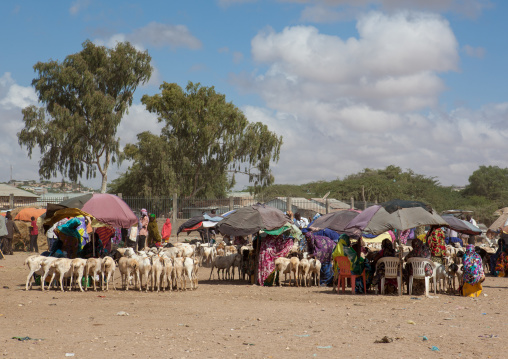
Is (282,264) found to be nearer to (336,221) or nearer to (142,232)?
(336,221)

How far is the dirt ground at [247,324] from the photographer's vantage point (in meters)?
8.01

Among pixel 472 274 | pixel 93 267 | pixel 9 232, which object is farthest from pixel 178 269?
pixel 9 232

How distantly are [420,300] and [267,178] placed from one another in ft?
111

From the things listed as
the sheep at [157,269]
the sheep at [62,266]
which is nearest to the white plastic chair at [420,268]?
the sheep at [157,269]

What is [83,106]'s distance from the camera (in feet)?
140

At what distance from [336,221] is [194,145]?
29.0 meters

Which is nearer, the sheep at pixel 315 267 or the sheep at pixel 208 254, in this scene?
the sheep at pixel 315 267

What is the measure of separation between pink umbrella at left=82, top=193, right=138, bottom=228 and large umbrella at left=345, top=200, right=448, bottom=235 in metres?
6.09

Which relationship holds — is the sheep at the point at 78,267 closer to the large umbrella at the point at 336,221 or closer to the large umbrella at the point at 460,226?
the large umbrella at the point at 336,221

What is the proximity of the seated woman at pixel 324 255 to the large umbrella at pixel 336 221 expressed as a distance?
0.67m

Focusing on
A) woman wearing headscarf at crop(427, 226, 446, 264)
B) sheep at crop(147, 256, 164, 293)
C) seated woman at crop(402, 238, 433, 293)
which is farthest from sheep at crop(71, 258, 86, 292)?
woman wearing headscarf at crop(427, 226, 446, 264)

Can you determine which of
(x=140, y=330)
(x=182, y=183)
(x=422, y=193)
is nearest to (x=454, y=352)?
(x=140, y=330)

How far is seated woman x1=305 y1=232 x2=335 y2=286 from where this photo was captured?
16922 millimetres

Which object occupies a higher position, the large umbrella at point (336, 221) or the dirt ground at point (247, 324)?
the large umbrella at point (336, 221)
